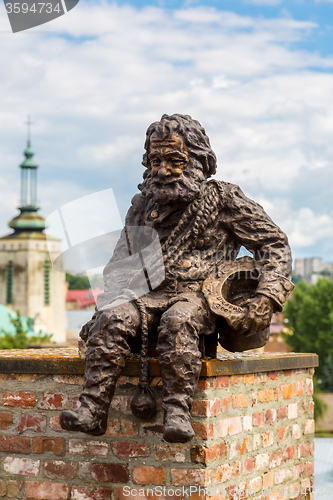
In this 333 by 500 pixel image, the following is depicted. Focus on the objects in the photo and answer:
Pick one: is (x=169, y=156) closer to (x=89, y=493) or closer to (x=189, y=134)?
(x=189, y=134)

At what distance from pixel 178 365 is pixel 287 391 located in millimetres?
1492

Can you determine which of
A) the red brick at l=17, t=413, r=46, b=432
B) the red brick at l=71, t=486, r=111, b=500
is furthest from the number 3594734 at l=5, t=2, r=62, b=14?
the red brick at l=71, t=486, r=111, b=500

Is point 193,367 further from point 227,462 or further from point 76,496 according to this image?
point 76,496

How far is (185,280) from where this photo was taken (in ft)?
15.4

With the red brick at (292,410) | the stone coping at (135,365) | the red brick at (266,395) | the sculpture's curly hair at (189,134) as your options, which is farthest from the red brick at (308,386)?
the sculpture's curly hair at (189,134)

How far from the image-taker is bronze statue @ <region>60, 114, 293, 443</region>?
166 inches

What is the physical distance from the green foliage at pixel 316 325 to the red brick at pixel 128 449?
3111 cm

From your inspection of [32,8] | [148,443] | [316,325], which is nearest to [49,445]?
[148,443]

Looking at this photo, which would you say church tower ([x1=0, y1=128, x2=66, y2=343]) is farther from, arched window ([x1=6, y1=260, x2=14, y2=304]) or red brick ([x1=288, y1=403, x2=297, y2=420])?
red brick ([x1=288, y1=403, x2=297, y2=420])

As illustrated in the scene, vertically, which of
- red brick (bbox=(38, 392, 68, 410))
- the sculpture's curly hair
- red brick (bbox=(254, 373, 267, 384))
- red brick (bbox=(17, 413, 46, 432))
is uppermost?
the sculpture's curly hair

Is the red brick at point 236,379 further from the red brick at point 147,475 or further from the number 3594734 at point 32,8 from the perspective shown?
the number 3594734 at point 32,8

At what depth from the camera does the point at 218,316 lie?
14.7 ft

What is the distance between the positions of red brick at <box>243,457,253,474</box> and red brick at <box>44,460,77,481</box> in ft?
3.37

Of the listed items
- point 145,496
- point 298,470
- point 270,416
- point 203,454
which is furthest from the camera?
point 298,470
